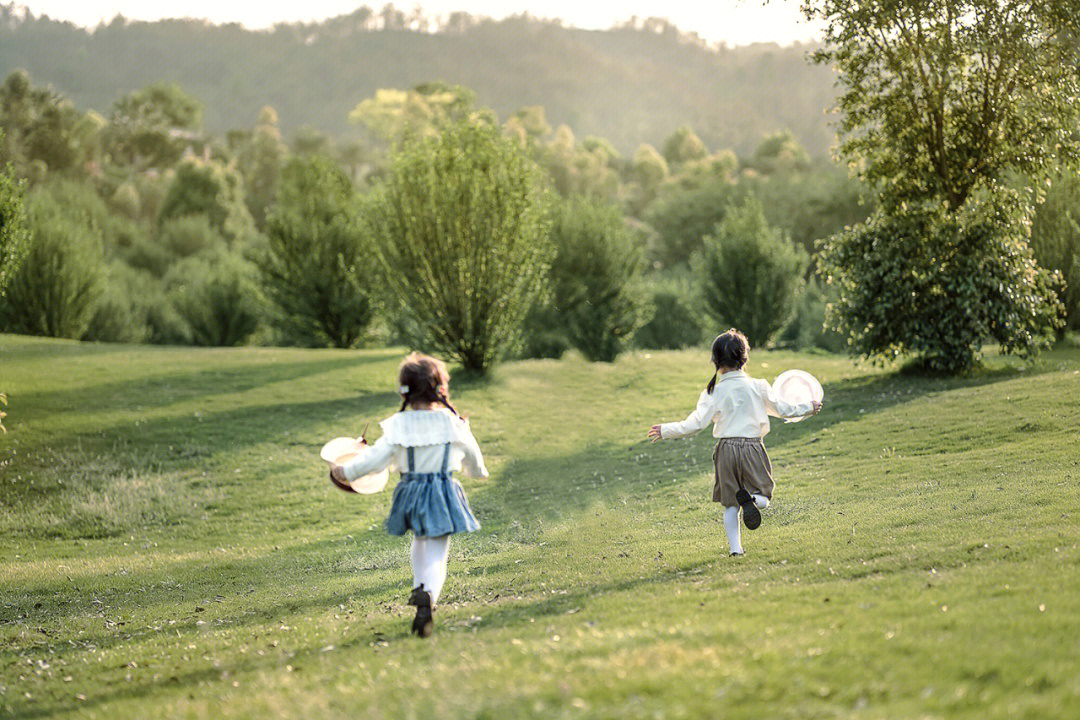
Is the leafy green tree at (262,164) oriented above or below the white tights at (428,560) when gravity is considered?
above

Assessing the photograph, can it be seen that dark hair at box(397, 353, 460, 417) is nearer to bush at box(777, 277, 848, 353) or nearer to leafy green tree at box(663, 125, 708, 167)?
bush at box(777, 277, 848, 353)

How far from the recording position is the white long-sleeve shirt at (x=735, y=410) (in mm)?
10070

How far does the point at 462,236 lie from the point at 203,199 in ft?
199

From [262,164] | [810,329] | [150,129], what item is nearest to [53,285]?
[810,329]

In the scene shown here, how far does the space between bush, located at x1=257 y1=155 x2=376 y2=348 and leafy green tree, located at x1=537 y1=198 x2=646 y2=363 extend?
967cm

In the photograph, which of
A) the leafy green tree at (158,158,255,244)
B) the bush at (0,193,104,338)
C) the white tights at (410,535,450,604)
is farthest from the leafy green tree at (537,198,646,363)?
the leafy green tree at (158,158,255,244)

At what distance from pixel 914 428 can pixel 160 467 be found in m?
17.3

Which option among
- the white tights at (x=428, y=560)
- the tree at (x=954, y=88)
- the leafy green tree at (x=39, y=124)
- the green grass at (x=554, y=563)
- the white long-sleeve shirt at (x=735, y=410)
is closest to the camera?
the green grass at (x=554, y=563)

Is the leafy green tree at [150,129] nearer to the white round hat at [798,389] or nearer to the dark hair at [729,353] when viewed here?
the dark hair at [729,353]

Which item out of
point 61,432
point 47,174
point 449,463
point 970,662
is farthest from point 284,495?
point 47,174

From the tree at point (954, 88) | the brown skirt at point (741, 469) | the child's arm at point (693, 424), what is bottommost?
the brown skirt at point (741, 469)

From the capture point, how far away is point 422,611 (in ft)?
25.6

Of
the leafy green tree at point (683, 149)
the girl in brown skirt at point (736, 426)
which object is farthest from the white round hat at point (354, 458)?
the leafy green tree at point (683, 149)

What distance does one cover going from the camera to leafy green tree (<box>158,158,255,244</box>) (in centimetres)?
8325
